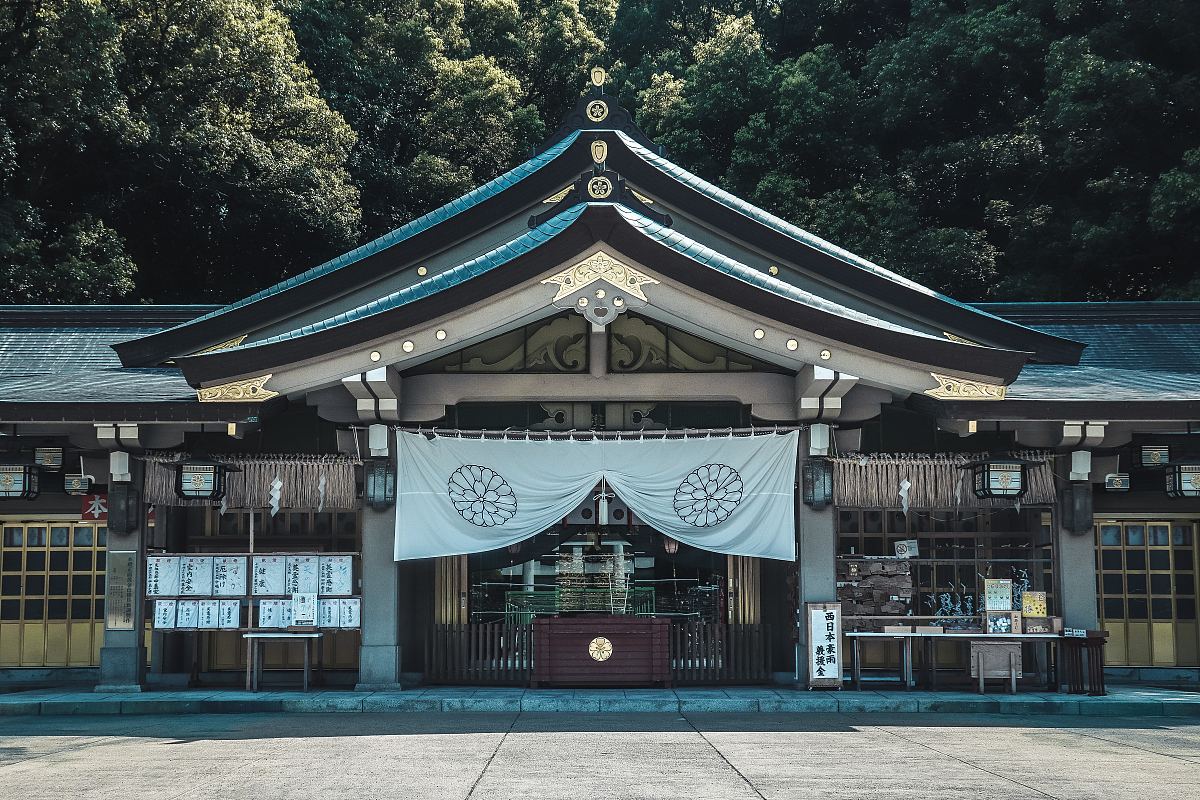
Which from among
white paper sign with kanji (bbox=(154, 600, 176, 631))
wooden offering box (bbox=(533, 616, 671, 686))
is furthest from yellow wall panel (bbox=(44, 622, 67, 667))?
wooden offering box (bbox=(533, 616, 671, 686))

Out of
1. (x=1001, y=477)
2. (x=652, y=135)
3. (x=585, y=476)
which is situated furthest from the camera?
(x=652, y=135)

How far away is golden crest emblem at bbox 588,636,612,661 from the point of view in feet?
51.4

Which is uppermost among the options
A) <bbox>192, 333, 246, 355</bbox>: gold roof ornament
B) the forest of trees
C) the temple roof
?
the forest of trees

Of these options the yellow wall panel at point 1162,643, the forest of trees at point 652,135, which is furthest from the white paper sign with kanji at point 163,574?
the forest of trees at point 652,135

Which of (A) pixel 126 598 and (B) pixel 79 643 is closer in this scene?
(A) pixel 126 598

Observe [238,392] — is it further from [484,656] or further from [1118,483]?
[1118,483]

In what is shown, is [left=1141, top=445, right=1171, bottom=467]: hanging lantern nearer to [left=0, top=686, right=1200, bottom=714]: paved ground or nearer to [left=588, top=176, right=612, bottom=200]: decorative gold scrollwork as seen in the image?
[left=0, top=686, right=1200, bottom=714]: paved ground

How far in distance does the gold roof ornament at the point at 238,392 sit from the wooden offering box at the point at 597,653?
4383 mm

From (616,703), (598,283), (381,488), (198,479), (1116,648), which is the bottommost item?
(616,703)

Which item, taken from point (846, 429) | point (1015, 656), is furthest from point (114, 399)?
point (1015, 656)

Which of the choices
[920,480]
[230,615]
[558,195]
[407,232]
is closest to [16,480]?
[230,615]

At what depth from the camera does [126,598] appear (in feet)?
51.9

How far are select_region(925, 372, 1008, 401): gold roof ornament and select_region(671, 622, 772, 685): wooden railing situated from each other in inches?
153

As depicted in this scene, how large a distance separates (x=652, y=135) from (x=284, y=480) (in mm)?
26106
